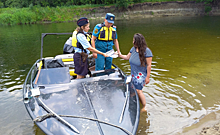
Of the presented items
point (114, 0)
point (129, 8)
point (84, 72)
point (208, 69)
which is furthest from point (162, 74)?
point (114, 0)

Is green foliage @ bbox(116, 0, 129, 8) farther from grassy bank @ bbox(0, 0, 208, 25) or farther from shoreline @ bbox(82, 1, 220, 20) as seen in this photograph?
grassy bank @ bbox(0, 0, 208, 25)

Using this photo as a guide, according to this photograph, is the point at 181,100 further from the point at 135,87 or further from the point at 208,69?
the point at 208,69

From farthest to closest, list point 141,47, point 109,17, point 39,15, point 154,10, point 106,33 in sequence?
point 154,10
point 39,15
point 106,33
point 109,17
point 141,47

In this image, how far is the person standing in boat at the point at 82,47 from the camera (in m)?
3.25

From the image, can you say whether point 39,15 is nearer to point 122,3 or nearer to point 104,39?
point 122,3

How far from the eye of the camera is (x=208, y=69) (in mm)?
5695

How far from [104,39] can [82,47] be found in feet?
1.98

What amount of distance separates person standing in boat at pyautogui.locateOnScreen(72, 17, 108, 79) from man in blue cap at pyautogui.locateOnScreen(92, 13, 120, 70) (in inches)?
13.1

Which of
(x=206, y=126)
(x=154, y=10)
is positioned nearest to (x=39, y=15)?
(x=154, y=10)

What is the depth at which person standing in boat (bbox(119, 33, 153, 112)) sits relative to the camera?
2.94 metres

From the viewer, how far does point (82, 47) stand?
3.43 m

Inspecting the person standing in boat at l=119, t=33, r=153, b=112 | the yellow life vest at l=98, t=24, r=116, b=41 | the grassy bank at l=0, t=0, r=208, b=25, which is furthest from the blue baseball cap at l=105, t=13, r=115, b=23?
the grassy bank at l=0, t=0, r=208, b=25

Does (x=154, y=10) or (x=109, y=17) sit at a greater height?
(x=154, y=10)

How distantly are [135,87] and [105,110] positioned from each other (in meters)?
1.06
